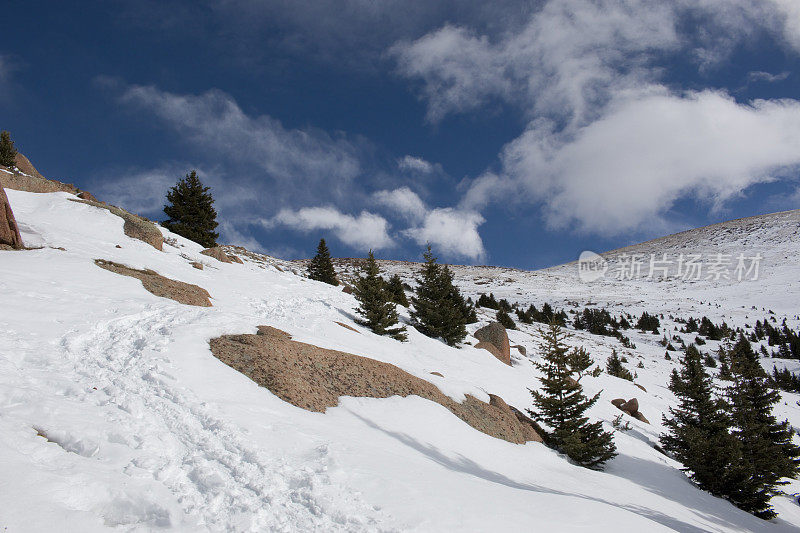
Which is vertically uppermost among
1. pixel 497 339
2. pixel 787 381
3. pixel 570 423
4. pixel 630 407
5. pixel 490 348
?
pixel 787 381

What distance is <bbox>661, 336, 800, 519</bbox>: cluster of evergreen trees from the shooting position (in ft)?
45.3

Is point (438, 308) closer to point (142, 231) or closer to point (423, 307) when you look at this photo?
point (423, 307)

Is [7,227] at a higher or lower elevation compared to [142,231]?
lower

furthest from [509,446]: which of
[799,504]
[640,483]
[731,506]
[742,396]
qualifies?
[799,504]

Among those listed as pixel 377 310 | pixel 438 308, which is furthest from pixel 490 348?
pixel 377 310

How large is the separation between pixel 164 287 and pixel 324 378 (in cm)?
880

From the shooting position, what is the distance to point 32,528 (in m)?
3.36

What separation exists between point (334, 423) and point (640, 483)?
36.7 ft

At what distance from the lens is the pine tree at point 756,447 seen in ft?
45.0

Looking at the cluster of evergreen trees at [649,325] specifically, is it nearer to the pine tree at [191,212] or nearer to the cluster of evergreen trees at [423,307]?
the cluster of evergreen trees at [423,307]

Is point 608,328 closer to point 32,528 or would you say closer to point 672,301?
point 672,301

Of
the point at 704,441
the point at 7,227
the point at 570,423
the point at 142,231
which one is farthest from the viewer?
the point at 142,231

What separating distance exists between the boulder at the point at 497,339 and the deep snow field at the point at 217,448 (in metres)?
7.90

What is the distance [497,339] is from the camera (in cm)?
2692
